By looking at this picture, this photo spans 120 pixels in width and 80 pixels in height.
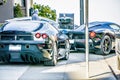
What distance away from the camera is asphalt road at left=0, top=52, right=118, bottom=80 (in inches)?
399

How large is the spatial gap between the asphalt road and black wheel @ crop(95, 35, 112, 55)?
5.85 feet

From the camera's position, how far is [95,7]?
18578mm

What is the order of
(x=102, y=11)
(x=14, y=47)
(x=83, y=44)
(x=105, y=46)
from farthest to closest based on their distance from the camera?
1. (x=102, y=11)
2. (x=83, y=44)
3. (x=105, y=46)
4. (x=14, y=47)

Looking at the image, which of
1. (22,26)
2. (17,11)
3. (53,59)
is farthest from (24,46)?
(17,11)

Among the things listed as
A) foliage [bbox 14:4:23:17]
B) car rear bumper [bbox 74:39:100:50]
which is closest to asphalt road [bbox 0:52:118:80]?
car rear bumper [bbox 74:39:100:50]

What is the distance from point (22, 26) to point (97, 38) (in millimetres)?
3454

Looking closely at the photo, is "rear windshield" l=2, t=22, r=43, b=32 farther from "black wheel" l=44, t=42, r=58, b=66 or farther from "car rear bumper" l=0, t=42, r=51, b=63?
"black wheel" l=44, t=42, r=58, b=66

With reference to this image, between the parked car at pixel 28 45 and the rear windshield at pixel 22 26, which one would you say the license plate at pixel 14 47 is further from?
the rear windshield at pixel 22 26

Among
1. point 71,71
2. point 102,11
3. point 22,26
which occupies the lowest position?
point 71,71

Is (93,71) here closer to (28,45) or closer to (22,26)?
(28,45)

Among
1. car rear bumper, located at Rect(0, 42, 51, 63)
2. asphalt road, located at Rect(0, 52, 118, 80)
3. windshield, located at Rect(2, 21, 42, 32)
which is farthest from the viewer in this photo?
windshield, located at Rect(2, 21, 42, 32)

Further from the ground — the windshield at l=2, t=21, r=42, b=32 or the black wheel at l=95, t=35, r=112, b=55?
the windshield at l=2, t=21, r=42, b=32

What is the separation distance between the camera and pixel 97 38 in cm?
1538

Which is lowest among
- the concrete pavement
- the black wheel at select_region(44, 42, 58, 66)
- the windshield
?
the concrete pavement
